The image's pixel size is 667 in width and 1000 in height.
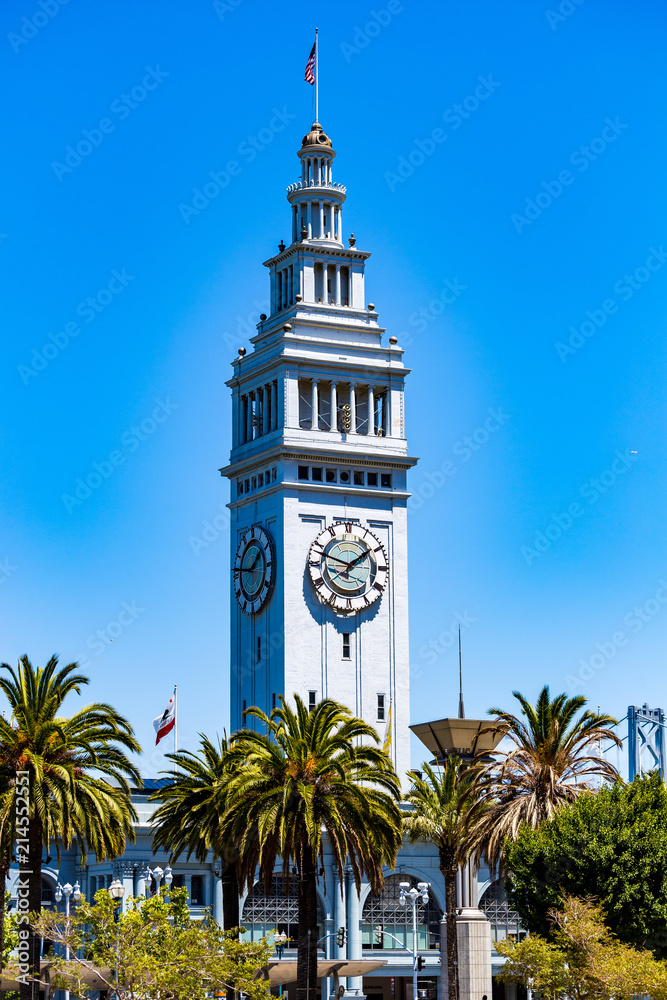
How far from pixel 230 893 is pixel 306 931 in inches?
311

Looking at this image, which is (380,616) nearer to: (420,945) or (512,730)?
(420,945)

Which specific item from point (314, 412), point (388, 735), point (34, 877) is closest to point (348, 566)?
point (314, 412)

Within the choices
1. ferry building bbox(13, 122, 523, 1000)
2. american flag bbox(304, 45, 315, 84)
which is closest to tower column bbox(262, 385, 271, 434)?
ferry building bbox(13, 122, 523, 1000)

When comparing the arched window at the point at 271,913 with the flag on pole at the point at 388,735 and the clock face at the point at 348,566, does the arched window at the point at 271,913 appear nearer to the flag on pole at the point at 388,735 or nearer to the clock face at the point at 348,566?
the flag on pole at the point at 388,735

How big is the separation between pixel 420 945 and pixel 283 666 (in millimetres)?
22112

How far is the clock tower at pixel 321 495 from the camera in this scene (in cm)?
11619

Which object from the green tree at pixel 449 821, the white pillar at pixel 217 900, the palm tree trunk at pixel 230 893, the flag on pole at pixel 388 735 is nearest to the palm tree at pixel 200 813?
the palm tree trunk at pixel 230 893

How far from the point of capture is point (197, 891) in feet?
316

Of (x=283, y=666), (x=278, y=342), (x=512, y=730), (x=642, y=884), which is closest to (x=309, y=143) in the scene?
(x=278, y=342)

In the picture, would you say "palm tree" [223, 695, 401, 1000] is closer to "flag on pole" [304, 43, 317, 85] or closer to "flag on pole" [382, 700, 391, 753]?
"flag on pole" [382, 700, 391, 753]

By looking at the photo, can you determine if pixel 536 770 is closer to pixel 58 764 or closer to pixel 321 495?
pixel 58 764

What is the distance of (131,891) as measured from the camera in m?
94.1

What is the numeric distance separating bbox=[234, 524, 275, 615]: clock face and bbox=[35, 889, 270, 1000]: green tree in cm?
5818

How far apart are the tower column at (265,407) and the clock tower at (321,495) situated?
166mm
